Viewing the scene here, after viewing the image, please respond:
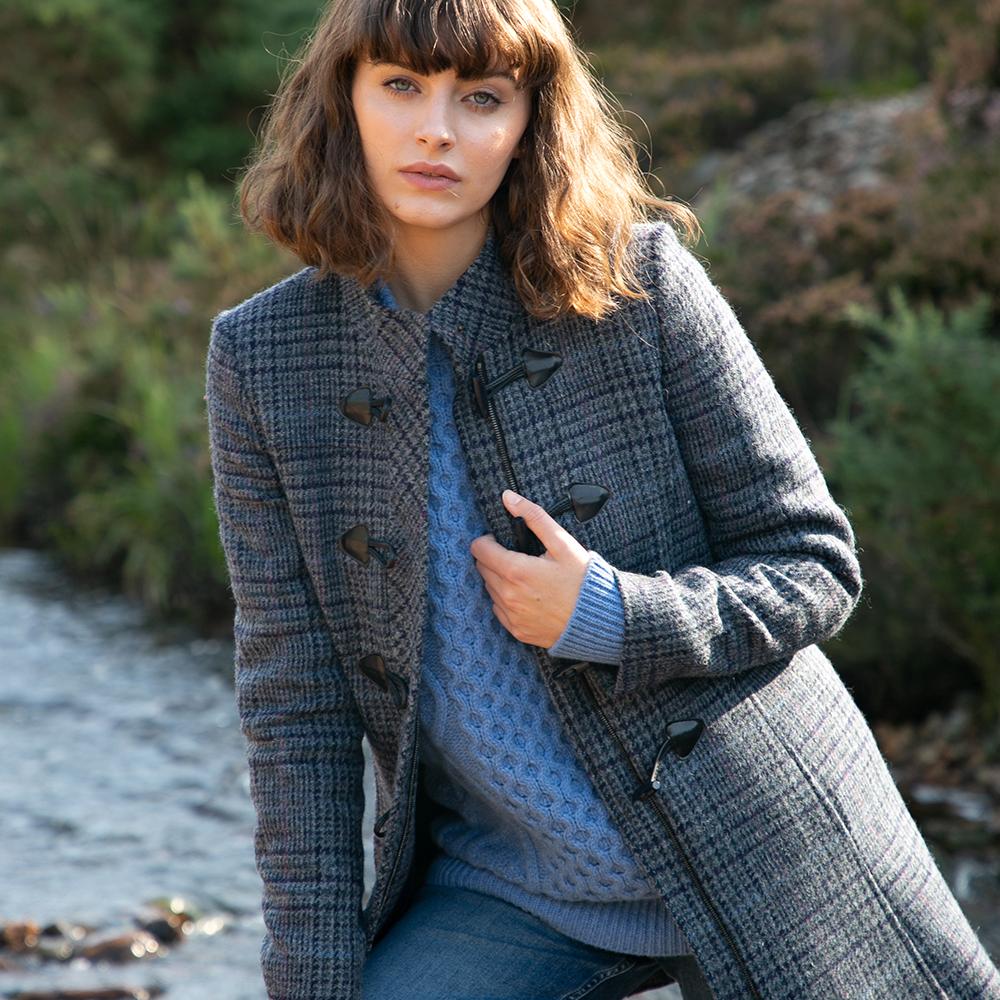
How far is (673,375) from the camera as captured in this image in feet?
6.37

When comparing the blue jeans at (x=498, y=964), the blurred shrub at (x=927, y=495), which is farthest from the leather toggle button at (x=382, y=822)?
the blurred shrub at (x=927, y=495)

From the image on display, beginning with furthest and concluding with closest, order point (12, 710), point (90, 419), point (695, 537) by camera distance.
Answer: point (90, 419) < point (12, 710) < point (695, 537)

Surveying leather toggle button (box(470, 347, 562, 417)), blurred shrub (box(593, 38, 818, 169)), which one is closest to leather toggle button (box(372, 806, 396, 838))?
leather toggle button (box(470, 347, 562, 417))

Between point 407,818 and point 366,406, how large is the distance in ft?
1.92

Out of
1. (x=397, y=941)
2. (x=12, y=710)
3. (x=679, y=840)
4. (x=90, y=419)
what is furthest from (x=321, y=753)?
(x=90, y=419)

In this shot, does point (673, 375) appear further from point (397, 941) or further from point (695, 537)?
point (397, 941)

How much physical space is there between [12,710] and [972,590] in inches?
138

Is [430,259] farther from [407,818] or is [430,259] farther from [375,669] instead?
[407,818]

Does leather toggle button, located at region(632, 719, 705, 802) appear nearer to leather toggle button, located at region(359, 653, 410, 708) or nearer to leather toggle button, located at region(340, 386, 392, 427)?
leather toggle button, located at region(359, 653, 410, 708)

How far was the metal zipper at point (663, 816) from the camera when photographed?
1.83m

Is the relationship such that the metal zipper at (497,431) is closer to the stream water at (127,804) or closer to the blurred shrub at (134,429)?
the stream water at (127,804)

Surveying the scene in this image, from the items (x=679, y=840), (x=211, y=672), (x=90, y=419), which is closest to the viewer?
(x=679, y=840)

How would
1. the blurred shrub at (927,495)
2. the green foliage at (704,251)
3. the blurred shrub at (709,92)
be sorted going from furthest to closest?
the blurred shrub at (709,92)
the green foliage at (704,251)
the blurred shrub at (927,495)

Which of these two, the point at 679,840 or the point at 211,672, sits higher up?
the point at 679,840
